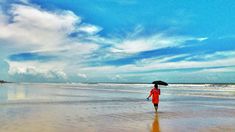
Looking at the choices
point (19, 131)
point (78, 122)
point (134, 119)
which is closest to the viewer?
point (19, 131)

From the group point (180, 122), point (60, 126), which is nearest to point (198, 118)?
point (180, 122)

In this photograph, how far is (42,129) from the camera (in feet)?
37.1

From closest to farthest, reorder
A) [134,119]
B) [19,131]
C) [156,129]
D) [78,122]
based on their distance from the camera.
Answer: [19,131] < [156,129] < [78,122] < [134,119]

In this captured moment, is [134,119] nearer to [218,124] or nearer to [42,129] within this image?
[218,124]

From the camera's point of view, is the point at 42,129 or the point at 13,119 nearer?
the point at 42,129

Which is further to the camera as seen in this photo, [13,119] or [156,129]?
[13,119]

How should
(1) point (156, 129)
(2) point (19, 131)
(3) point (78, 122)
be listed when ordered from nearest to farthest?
1. (2) point (19, 131)
2. (1) point (156, 129)
3. (3) point (78, 122)

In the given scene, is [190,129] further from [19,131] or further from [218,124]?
[19,131]

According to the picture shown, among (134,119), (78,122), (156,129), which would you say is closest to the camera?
(156,129)

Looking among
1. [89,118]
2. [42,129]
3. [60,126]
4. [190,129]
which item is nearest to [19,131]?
[42,129]

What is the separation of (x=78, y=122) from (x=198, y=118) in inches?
230

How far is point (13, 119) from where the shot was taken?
13.6m

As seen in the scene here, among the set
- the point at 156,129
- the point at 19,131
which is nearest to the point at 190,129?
the point at 156,129

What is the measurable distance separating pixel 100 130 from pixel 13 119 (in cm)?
444
